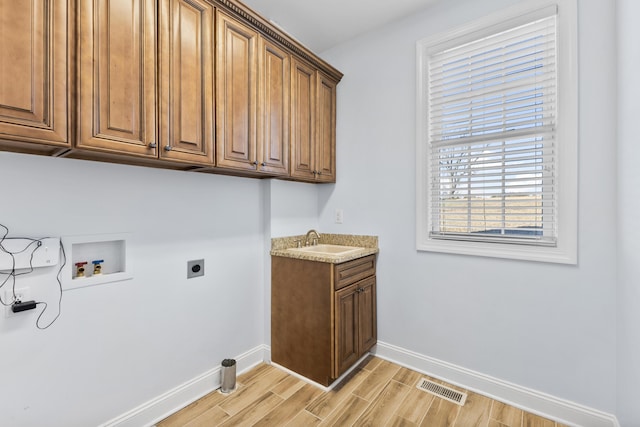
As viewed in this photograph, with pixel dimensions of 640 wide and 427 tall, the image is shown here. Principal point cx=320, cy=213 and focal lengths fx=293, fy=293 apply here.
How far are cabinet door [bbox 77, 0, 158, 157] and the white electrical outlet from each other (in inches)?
29.6

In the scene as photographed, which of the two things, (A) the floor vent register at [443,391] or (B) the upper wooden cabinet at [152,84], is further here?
(A) the floor vent register at [443,391]

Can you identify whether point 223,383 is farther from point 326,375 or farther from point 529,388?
point 529,388

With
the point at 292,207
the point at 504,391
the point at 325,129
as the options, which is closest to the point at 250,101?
the point at 325,129

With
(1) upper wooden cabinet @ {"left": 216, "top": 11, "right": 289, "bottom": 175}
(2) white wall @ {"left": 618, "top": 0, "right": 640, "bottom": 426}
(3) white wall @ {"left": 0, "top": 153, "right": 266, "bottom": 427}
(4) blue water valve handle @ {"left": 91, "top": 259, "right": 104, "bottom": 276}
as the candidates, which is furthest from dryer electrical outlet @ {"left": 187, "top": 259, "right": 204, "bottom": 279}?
(2) white wall @ {"left": 618, "top": 0, "right": 640, "bottom": 426}

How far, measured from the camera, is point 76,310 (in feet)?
4.93

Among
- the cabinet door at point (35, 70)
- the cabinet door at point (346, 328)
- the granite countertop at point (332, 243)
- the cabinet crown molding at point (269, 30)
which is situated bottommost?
the cabinet door at point (346, 328)

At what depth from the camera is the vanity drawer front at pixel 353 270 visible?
2096 mm

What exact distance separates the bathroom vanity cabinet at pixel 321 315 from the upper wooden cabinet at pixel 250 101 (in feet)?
2.69

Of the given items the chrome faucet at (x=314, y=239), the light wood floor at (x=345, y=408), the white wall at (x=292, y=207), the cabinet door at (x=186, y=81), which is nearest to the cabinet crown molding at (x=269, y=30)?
the cabinet door at (x=186, y=81)

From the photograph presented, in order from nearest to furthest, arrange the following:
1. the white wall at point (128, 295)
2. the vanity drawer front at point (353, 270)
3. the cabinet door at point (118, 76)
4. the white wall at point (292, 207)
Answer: the cabinet door at point (118, 76), the white wall at point (128, 295), the vanity drawer front at point (353, 270), the white wall at point (292, 207)

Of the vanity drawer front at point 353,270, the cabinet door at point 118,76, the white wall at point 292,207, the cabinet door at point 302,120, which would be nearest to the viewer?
the cabinet door at point 118,76

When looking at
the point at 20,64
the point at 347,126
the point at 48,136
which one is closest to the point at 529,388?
the point at 347,126

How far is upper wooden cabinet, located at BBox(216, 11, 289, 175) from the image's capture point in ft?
5.78

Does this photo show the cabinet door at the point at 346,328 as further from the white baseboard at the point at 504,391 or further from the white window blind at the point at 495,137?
the white window blind at the point at 495,137
